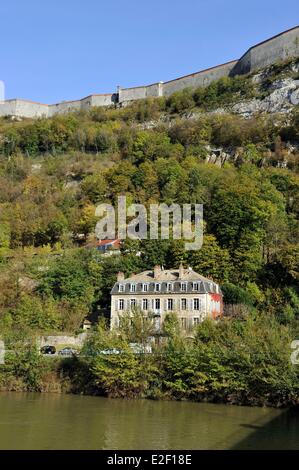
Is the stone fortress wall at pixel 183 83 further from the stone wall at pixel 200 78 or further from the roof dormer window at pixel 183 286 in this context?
the roof dormer window at pixel 183 286

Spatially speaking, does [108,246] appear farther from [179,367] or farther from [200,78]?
[200,78]

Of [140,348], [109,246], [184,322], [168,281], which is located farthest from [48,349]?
[109,246]

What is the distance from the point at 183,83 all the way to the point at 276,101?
21319 mm

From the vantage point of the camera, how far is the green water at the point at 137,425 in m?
19.9

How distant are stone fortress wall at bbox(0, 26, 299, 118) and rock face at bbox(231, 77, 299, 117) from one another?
21.6 feet

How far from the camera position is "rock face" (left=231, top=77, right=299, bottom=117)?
220ft

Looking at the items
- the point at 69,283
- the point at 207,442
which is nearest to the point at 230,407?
the point at 207,442

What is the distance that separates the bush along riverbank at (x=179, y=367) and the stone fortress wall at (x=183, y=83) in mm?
53380

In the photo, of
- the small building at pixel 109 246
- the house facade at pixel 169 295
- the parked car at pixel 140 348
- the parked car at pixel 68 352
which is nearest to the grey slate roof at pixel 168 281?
the house facade at pixel 169 295

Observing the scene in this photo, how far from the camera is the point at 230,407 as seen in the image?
26.2 m

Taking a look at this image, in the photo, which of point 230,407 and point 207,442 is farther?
point 230,407

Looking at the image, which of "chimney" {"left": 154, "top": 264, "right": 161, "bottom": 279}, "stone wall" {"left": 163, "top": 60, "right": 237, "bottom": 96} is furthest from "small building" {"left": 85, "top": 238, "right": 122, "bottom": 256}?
"stone wall" {"left": 163, "top": 60, "right": 237, "bottom": 96}

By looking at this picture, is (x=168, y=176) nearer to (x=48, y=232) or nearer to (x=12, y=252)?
(x=48, y=232)

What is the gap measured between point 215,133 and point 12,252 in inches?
1108
